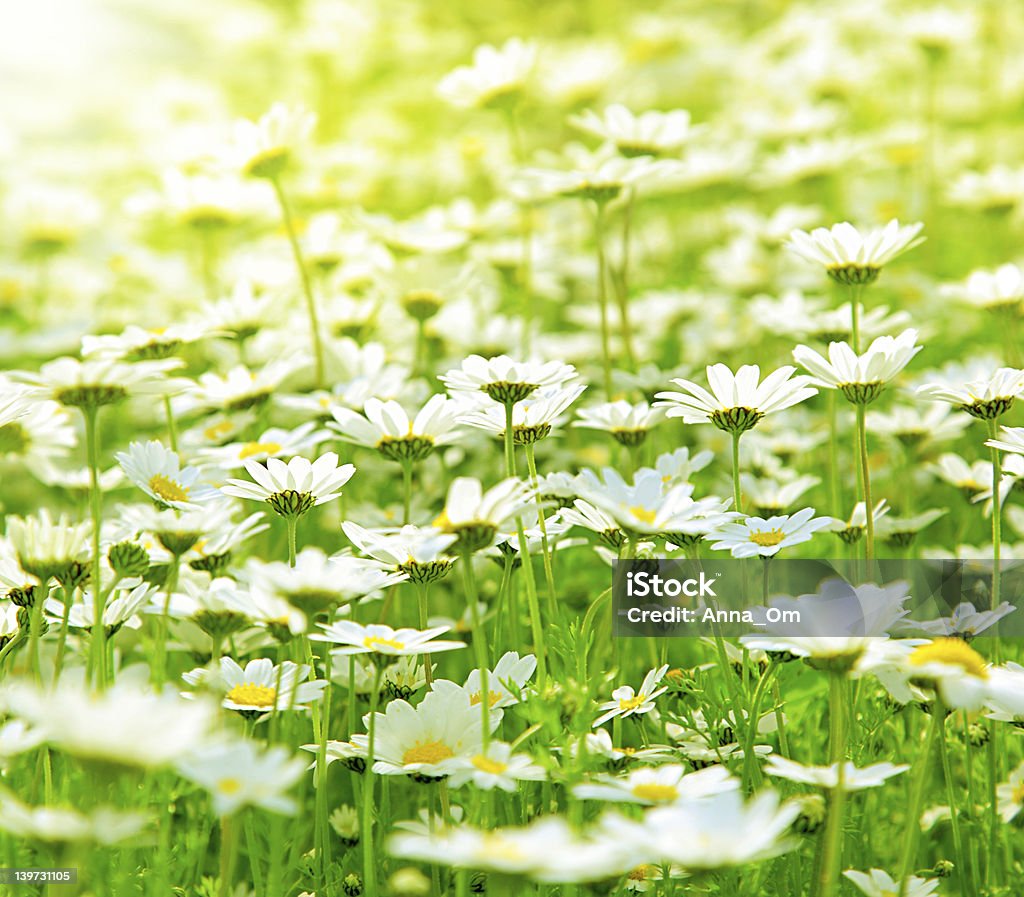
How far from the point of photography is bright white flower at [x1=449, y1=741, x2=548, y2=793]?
1348mm

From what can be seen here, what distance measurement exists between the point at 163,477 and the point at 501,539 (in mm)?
571

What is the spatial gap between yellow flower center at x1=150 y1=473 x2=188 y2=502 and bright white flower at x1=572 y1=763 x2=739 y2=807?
823 millimetres

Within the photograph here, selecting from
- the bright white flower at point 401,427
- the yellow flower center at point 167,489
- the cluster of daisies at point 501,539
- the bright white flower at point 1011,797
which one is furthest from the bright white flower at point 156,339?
the bright white flower at point 1011,797

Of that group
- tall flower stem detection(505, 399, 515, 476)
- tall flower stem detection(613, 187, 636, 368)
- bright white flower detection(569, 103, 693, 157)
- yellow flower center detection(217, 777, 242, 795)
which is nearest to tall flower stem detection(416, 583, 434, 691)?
tall flower stem detection(505, 399, 515, 476)

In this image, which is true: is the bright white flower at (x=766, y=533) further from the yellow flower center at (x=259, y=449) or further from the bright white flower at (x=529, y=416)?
the yellow flower center at (x=259, y=449)

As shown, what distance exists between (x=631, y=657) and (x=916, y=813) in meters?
0.85

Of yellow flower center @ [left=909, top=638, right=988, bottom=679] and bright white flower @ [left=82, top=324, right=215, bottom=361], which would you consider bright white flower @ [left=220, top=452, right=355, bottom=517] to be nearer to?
bright white flower @ [left=82, top=324, right=215, bottom=361]

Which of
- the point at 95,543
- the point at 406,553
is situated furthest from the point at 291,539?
the point at 95,543

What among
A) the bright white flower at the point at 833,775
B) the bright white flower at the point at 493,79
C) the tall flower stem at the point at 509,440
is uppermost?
the bright white flower at the point at 493,79

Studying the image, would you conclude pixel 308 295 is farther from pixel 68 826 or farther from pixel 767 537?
pixel 68 826

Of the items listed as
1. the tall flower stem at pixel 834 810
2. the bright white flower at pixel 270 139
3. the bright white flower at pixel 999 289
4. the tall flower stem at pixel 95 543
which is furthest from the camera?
the bright white flower at pixel 270 139

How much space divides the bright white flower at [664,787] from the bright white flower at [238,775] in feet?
1.13

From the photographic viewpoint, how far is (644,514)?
4.97 ft

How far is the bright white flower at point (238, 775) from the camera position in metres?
1.05
